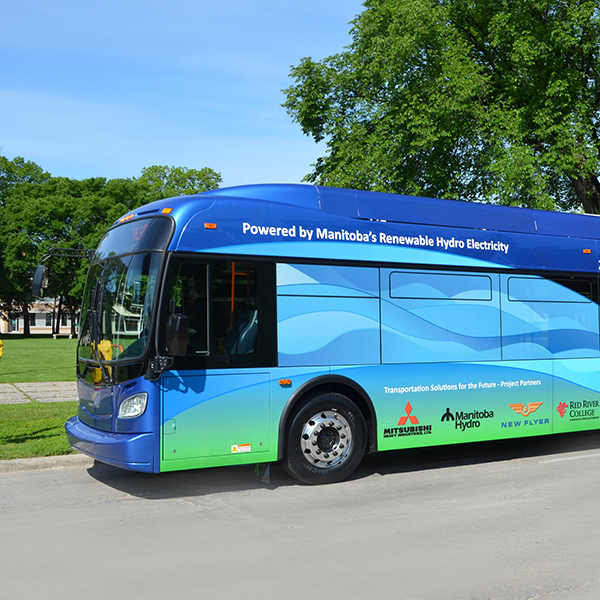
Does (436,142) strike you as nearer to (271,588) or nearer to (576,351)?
(576,351)

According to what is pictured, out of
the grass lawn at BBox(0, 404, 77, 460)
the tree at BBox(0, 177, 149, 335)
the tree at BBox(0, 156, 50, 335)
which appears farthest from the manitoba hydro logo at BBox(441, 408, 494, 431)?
the tree at BBox(0, 156, 50, 335)

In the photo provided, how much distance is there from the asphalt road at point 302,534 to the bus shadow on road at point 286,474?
1.6 inches

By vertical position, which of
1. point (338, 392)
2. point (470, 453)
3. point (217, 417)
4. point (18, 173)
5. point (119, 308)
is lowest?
point (470, 453)

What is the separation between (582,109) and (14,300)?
56965 millimetres

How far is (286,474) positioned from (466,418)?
224 cm

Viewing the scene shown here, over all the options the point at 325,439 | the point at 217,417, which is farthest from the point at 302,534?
the point at 325,439

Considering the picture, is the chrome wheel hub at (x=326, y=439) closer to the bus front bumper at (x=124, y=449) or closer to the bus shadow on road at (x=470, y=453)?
the bus shadow on road at (x=470, y=453)

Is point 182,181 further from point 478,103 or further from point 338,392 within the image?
point 338,392

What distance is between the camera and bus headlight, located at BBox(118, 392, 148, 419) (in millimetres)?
6547

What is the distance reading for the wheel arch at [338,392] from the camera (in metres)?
7.18

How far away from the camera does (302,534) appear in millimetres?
5633

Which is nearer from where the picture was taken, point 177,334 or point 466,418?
point 177,334

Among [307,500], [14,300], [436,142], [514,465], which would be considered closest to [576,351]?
[514,465]

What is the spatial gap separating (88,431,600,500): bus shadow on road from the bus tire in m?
0.35
